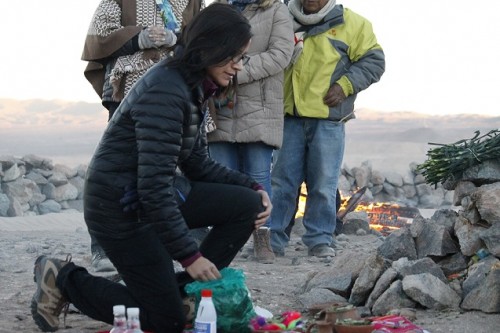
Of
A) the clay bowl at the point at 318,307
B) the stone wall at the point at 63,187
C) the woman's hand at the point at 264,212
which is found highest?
the woman's hand at the point at 264,212

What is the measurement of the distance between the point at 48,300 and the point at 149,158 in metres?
1.19

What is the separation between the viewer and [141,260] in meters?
5.16

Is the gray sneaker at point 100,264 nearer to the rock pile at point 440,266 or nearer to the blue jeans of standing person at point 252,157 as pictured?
the blue jeans of standing person at point 252,157

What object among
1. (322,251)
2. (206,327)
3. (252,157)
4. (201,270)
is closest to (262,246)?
(322,251)

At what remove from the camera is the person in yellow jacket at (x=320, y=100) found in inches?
322

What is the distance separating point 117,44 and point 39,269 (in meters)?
2.37

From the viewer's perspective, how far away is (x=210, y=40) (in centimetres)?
489

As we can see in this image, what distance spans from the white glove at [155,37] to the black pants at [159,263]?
1.95m

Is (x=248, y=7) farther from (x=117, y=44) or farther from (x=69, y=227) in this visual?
(x=69, y=227)

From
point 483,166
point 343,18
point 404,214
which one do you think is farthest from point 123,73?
point 404,214

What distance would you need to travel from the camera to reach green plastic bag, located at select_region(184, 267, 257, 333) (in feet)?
16.9

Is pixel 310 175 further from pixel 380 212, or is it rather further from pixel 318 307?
pixel 380 212

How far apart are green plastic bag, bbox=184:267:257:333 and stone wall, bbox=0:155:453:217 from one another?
376 inches

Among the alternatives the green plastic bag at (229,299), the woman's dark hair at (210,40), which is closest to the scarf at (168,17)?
the woman's dark hair at (210,40)
